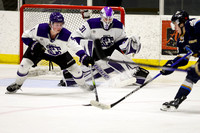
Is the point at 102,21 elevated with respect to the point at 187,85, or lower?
elevated

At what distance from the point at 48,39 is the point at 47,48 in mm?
103

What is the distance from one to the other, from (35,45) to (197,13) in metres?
3.91

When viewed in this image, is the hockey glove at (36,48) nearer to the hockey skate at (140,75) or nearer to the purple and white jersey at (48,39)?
the purple and white jersey at (48,39)

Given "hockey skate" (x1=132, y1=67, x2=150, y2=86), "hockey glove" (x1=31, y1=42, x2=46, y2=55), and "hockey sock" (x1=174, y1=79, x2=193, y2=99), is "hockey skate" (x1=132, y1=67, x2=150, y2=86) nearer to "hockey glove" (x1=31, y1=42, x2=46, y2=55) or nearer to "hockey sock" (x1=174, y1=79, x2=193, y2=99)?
"hockey glove" (x1=31, y1=42, x2=46, y2=55)

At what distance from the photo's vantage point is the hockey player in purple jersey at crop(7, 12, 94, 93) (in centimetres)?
381

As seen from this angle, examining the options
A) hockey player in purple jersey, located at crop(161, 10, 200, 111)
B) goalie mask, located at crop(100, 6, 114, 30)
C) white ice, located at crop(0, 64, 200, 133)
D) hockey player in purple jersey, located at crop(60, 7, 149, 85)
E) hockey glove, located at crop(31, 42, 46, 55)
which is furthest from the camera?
hockey player in purple jersey, located at crop(60, 7, 149, 85)

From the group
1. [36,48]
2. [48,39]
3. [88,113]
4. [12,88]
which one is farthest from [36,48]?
[88,113]

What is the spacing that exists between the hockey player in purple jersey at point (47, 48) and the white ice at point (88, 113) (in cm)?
23

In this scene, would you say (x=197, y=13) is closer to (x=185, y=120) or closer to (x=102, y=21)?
(x=102, y=21)

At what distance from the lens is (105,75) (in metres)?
4.85

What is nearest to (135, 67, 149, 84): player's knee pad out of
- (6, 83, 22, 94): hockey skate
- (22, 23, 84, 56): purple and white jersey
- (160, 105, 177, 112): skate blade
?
(22, 23, 84, 56): purple and white jersey

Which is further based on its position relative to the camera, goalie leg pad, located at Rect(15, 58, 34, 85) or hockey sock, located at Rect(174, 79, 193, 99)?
goalie leg pad, located at Rect(15, 58, 34, 85)

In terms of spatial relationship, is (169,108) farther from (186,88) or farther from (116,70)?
(116,70)

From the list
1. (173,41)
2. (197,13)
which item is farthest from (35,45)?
(197,13)
